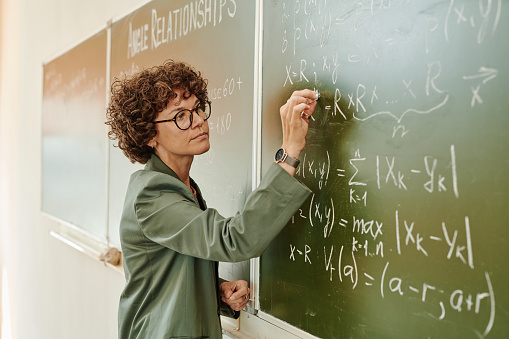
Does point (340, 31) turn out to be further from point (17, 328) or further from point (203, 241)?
point (17, 328)

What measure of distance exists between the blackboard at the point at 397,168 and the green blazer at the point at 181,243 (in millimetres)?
188

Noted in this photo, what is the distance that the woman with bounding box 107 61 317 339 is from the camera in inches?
48.9

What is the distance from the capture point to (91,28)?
10.2ft

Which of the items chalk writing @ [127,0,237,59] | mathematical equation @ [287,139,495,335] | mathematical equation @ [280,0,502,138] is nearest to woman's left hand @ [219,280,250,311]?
mathematical equation @ [287,139,495,335]

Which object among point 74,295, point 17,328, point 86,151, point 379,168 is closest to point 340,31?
point 379,168

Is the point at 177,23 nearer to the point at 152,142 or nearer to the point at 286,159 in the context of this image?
the point at 152,142

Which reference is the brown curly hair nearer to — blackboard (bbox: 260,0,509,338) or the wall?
blackboard (bbox: 260,0,509,338)

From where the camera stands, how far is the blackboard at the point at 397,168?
981 millimetres

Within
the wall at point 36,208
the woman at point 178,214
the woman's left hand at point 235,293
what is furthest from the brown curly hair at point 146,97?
the wall at point 36,208

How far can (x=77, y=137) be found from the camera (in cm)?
322

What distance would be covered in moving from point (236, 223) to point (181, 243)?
164 millimetres

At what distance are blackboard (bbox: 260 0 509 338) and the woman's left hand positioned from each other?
0.40ft

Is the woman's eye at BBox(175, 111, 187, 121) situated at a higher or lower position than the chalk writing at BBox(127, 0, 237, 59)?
lower

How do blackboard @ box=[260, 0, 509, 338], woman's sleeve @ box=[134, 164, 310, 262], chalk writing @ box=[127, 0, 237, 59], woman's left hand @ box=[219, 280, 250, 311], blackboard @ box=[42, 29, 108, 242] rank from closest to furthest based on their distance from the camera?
blackboard @ box=[260, 0, 509, 338]
woman's sleeve @ box=[134, 164, 310, 262]
woman's left hand @ box=[219, 280, 250, 311]
chalk writing @ box=[127, 0, 237, 59]
blackboard @ box=[42, 29, 108, 242]
